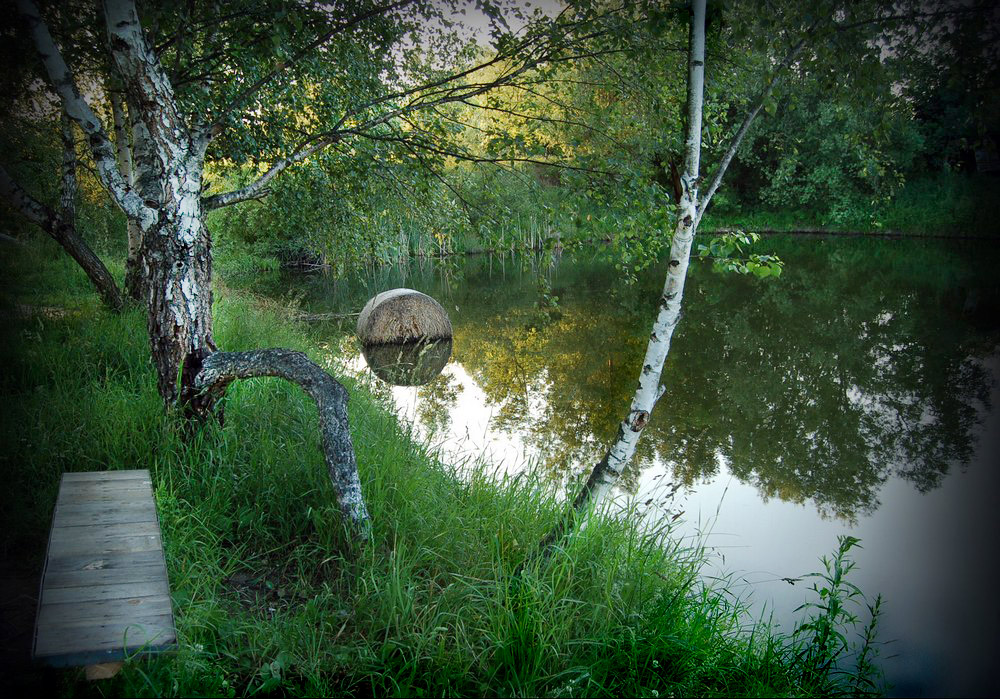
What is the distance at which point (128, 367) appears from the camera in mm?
6223

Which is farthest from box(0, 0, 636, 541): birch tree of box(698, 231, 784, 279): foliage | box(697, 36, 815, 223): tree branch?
box(698, 231, 784, 279): foliage

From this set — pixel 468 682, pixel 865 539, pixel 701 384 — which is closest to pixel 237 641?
pixel 468 682

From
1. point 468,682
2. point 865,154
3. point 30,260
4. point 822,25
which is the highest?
point 822,25

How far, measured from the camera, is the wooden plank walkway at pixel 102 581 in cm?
226

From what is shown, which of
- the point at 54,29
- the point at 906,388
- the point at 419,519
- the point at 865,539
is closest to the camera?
the point at 419,519

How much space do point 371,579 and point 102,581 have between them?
4.36 ft

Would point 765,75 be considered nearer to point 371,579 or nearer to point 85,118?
point 371,579

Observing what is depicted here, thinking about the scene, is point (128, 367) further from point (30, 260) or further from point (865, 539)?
point (865, 539)

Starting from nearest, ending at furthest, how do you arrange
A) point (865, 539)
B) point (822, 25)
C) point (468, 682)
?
point (468, 682)
point (822, 25)
point (865, 539)

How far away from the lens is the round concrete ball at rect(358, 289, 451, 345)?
12.5 metres

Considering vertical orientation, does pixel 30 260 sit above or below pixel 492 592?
above

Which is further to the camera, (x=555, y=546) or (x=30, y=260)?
(x=30, y=260)

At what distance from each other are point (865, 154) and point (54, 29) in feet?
23.0

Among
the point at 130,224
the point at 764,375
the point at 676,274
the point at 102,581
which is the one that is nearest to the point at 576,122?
the point at 676,274
